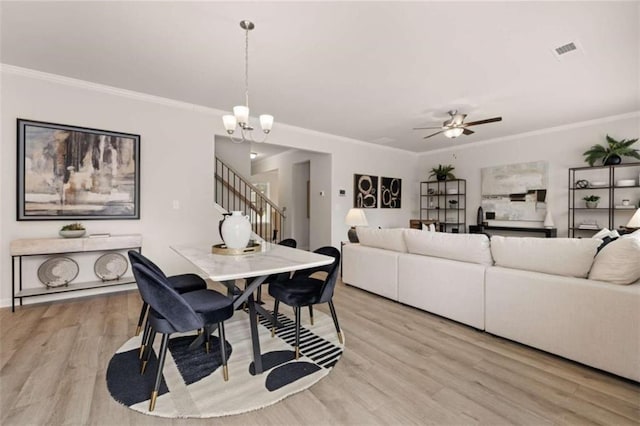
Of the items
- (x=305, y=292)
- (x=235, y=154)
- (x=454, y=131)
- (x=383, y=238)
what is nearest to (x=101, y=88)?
(x=235, y=154)

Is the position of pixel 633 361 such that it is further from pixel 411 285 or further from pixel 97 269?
pixel 97 269

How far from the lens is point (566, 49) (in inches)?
106

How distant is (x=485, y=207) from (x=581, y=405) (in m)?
5.34

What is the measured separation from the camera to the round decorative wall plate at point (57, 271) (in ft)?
10.6

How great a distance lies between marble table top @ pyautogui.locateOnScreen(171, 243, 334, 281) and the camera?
5.49ft

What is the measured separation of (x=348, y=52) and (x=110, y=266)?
3.72m

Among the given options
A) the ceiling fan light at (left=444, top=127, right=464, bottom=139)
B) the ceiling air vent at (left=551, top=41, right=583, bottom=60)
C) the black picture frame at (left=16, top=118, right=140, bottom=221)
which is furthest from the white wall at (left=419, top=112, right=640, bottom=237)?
the black picture frame at (left=16, top=118, right=140, bottom=221)

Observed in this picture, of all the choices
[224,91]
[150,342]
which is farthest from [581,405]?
[224,91]

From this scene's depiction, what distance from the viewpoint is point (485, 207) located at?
638 centimetres

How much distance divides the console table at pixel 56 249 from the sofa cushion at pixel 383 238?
290 cm

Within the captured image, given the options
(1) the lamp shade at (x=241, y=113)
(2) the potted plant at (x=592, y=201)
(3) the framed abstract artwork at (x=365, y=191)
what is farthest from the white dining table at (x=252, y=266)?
(2) the potted plant at (x=592, y=201)

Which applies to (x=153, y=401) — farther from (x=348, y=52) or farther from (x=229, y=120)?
(x=348, y=52)

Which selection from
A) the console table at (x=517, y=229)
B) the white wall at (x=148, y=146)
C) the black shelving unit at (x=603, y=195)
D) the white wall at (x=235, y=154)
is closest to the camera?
the white wall at (x=148, y=146)

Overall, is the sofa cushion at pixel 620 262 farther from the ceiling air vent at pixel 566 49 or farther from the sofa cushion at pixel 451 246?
the ceiling air vent at pixel 566 49
